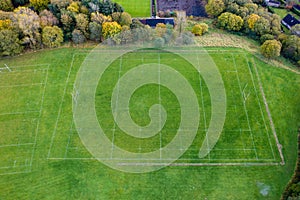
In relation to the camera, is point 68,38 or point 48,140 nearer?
point 48,140

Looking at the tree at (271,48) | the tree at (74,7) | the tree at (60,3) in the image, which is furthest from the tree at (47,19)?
the tree at (271,48)

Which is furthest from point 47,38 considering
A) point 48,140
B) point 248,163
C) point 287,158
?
point 287,158

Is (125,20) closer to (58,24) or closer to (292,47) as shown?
(58,24)

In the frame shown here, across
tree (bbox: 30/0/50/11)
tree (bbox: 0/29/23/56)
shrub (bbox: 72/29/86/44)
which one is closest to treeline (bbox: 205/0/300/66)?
shrub (bbox: 72/29/86/44)

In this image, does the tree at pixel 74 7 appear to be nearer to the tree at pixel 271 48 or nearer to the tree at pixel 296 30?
the tree at pixel 271 48

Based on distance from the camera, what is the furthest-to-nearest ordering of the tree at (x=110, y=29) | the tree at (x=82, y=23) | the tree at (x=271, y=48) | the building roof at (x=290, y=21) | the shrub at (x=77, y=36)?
the building roof at (x=290, y=21), the tree at (x=82, y=23), the shrub at (x=77, y=36), the tree at (x=110, y=29), the tree at (x=271, y=48)

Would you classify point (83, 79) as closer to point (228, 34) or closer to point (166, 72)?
point (166, 72)

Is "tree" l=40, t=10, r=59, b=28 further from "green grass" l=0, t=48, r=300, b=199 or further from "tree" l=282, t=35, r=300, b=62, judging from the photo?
"tree" l=282, t=35, r=300, b=62
